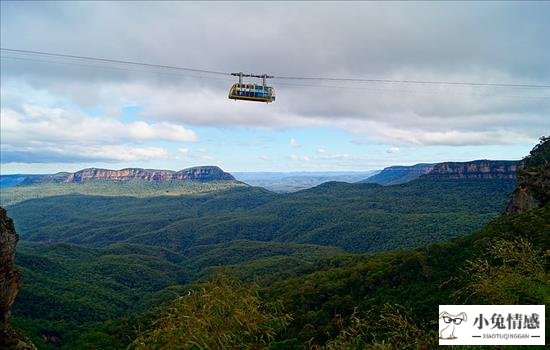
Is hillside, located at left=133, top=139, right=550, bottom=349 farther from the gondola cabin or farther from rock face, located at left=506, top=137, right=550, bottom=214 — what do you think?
the gondola cabin

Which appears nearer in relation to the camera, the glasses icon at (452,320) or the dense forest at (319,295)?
the dense forest at (319,295)

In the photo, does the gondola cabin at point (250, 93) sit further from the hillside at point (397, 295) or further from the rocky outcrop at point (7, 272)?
the rocky outcrop at point (7, 272)

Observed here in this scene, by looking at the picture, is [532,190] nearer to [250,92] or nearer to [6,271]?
[250,92]

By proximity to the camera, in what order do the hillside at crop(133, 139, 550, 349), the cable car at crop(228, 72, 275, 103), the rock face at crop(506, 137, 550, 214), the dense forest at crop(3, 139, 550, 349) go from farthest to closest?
1. the rock face at crop(506, 137, 550, 214)
2. the cable car at crop(228, 72, 275, 103)
3. the hillside at crop(133, 139, 550, 349)
4. the dense forest at crop(3, 139, 550, 349)

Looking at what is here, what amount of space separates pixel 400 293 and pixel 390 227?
15922 centimetres

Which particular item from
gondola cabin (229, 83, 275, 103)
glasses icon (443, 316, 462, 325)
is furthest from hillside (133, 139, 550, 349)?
gondola cabin (229, 83, 275, 103)

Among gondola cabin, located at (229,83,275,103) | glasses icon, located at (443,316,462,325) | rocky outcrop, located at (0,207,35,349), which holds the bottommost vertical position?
rocky outcrop, located at (0,207,35,349)

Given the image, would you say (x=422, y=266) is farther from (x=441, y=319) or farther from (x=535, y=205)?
(x=441, y=319)

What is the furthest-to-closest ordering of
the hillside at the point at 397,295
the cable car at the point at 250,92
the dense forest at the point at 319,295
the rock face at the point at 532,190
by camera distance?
the rock face at the point at 532,190 → the cable car at the point at 250,92 → the hillside at the point at 397,295 → the dense forest at the point at 319,295

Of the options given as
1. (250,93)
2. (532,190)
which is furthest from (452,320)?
(532,190)

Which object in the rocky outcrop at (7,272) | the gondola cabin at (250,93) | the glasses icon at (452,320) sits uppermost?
the gondola cabin at (250,93)

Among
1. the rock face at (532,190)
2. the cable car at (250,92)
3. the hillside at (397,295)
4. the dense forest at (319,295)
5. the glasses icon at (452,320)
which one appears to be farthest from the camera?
the rock face at (532,190)

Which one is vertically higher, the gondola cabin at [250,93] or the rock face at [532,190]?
the gondola cabin at [250,93]

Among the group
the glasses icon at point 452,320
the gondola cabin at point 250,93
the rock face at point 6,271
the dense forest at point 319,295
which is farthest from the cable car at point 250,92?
the glasses icon at point 452,320
